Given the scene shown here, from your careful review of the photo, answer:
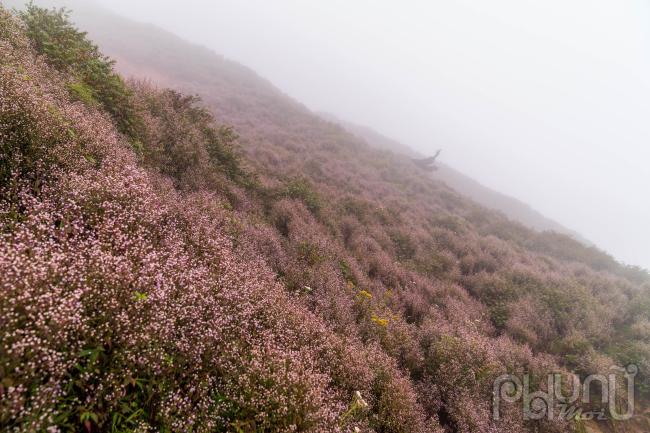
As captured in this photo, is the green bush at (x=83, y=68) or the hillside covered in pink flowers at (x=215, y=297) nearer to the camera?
the hillside covered in pink flowers at (x=215, y=297)

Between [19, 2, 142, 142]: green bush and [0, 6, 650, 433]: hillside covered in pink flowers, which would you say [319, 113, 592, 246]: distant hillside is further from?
[19, 2, 142, 142]: green bush

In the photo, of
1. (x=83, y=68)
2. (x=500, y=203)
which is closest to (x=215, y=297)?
(x=83, y=68)

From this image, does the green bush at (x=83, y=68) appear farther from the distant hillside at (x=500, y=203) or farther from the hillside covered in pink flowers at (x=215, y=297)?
the distant hillside at (x=500, y=203)

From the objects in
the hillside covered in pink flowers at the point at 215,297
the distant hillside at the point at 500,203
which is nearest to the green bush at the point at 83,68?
the hillside covered in pink flowers at the point at 215,297

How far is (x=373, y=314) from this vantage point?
6.77 meters

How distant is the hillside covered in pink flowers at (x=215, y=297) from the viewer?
2787mm

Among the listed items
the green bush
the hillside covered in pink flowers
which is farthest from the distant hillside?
the green bush

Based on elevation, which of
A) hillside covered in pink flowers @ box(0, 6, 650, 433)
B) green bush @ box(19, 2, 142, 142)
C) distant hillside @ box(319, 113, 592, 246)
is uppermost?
distant hillside @ box(319, 113, 592, 246)

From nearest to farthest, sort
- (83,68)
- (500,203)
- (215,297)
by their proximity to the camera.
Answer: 1. (215,297)
2. (83,68)
3. (500,203)

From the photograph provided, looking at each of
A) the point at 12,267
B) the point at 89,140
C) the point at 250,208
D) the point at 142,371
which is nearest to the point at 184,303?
the point at 142,371

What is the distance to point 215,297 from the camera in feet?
14.1

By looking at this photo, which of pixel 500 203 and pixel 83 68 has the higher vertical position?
pixel 500 203

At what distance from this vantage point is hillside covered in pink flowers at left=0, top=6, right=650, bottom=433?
2787 mm

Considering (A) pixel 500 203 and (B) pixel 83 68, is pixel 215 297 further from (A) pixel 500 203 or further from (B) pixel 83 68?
(A) pixel 500 203
